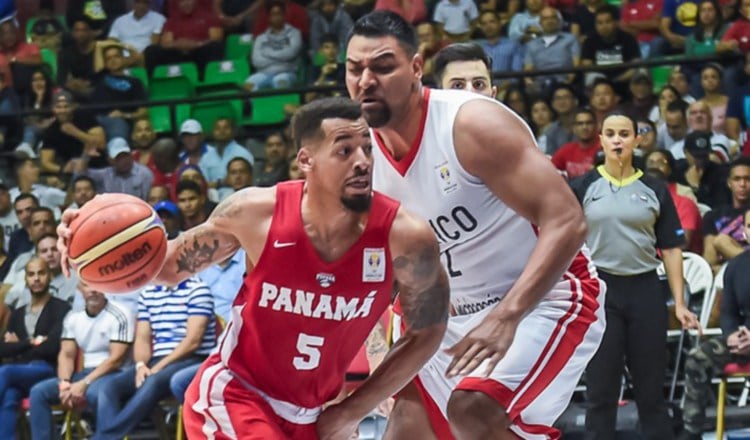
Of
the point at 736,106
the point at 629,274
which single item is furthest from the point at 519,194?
the point at 736,106

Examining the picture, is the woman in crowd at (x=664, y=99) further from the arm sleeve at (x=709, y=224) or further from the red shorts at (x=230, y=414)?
the red shorts at (x=230, y=414)

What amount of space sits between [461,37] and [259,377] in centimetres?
758

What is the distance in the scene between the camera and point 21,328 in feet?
30.0

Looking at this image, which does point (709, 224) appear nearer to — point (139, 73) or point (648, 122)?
point (648, 122)

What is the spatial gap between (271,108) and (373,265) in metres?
7.83

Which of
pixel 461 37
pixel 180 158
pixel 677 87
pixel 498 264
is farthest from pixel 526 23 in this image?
pixel 498 264

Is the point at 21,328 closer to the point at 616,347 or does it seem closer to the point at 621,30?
the point at 616,347

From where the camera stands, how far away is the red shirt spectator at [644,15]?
37.1 ft

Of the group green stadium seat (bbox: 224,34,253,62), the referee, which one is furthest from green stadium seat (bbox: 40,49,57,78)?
the referee

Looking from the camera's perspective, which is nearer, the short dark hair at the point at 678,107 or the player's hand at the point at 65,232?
the player's hand at the point at 65,232

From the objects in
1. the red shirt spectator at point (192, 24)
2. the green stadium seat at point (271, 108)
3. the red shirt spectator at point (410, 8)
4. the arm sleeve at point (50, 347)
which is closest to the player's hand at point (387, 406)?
the arm sleeve at point (50, 347)

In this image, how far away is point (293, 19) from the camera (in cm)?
1245

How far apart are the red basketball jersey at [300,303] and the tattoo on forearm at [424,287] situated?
0.06m

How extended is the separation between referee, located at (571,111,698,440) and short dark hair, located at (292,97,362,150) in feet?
10.7
